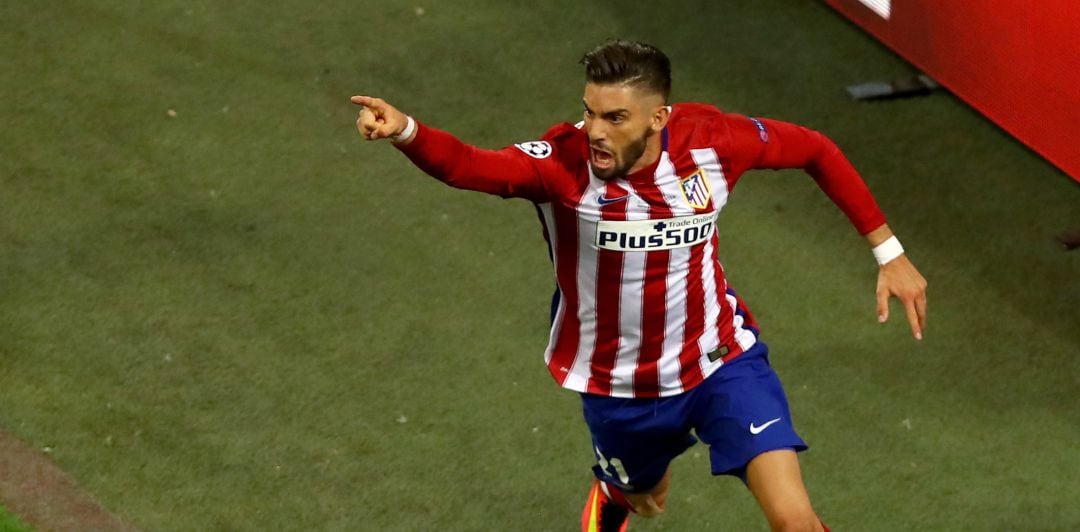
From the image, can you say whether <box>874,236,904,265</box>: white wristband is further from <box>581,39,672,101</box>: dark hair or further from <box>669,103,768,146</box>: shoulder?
<box>581,39,672,101</box>: dark hair

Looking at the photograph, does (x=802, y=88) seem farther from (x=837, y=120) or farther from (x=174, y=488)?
(x=174, y=488)

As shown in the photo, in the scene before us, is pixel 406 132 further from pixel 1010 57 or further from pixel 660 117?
pixel 1010 57

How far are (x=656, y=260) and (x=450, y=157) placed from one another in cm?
82

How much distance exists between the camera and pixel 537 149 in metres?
5.09

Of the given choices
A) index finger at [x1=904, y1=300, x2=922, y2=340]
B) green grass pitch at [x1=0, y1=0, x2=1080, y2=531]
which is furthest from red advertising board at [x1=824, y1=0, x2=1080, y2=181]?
index finger at [x1=904, y1=300, x2=922, y2=340]

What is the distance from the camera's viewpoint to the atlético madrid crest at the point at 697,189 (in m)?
5.22

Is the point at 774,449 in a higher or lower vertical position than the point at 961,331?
higher

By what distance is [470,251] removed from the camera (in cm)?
782

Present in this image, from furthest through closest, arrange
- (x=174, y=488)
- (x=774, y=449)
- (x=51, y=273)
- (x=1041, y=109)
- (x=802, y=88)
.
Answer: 1. (x=802, y=88)
2. (x=1041, y=109)
3. (x=51, y=273)
4. (x=174, y=488)
5. (x=774, y=449)

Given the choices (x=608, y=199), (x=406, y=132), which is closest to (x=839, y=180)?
(x=608, y=199)

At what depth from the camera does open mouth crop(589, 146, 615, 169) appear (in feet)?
16.5

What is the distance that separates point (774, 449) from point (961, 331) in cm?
259

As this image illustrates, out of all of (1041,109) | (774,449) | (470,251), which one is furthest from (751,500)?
(1041,109)

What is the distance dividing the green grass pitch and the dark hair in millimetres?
2067
